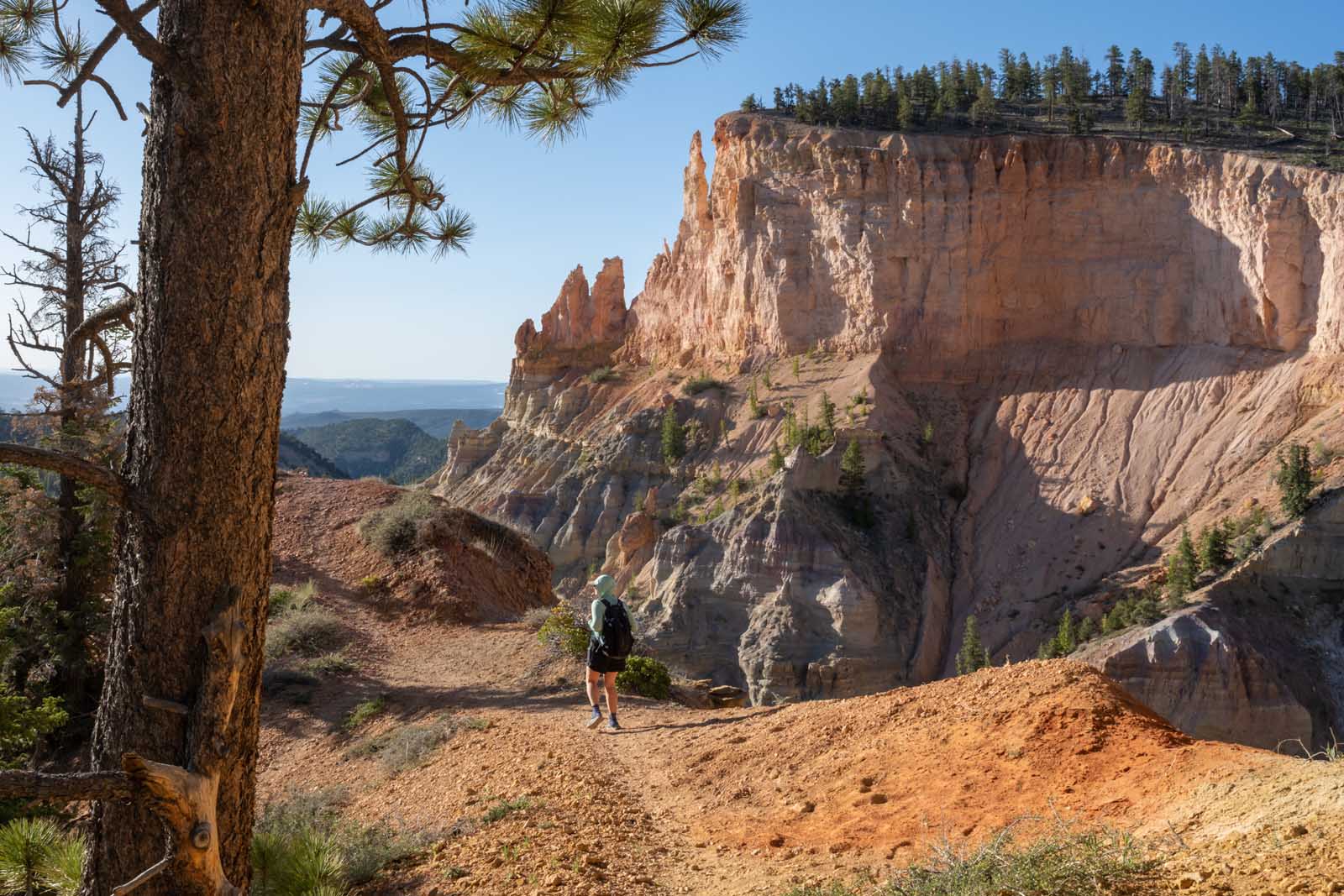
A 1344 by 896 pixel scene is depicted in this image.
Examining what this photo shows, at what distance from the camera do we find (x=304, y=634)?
47.6 ft

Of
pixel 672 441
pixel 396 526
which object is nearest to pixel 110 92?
pixel 396 526

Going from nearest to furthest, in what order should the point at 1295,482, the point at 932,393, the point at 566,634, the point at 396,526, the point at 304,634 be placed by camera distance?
the point at 566,634
the point at 304,634
the point at 396,526
the point at 1295,482
the point at 932,393

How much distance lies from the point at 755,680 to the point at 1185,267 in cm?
3124

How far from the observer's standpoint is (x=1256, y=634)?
3309cm

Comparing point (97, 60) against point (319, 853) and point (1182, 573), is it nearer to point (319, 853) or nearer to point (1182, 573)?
point (319, 853)

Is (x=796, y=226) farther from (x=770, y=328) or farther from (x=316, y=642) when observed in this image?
(x=316, y=642)

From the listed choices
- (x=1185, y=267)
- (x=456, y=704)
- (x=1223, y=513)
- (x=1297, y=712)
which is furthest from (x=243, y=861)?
(x=1185, y=267)

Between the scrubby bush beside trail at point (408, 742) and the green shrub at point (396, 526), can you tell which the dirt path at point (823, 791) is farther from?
the green shrub at point (396, 526)

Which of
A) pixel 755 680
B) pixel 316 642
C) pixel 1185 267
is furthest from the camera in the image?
pixel 1185 267

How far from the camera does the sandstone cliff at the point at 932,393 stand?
136 feet

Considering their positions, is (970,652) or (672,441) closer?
(970,652)

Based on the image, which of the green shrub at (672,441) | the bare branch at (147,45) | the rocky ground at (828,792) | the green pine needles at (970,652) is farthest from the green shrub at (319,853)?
the green shrub at (672,441)

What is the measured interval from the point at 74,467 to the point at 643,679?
9.05 metres

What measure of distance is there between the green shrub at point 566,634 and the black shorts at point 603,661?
9.92 feet
